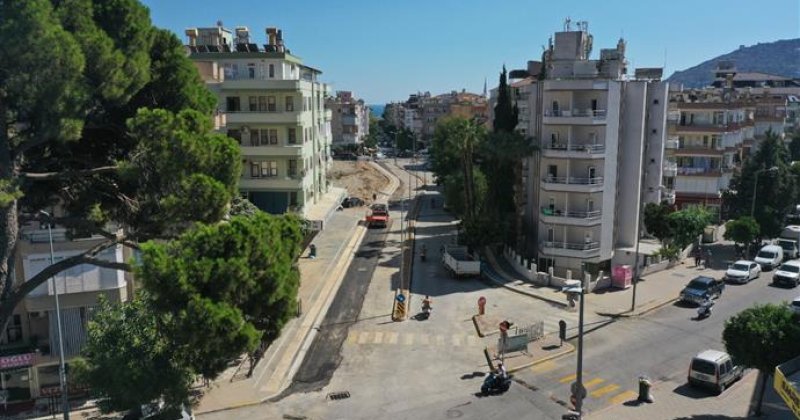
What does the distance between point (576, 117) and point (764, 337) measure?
22.9 m

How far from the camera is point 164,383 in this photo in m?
19.1

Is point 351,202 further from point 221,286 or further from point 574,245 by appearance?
point 221,286

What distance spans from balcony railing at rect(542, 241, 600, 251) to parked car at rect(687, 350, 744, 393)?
16.7 meters

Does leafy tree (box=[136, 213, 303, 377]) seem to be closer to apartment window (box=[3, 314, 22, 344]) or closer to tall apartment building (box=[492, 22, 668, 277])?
apartment window (box=[3, 314, 22, 344])

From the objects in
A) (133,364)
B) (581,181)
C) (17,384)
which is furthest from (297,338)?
(581,181)

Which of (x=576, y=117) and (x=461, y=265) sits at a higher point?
(x=576, y=117)

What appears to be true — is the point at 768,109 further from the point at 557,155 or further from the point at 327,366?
the point at 327,366

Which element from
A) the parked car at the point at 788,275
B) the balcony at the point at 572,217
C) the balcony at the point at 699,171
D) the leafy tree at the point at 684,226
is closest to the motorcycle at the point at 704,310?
the balcony at the point at 572,217

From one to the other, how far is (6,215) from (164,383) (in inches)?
258

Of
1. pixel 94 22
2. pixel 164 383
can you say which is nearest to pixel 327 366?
pixel 164 383

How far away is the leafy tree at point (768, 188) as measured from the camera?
173 ft

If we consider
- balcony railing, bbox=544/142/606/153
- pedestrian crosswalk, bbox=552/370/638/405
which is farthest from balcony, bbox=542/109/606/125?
pedestrian crosswalk, bbox=552/370/638/405

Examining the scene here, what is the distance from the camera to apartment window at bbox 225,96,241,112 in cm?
4909

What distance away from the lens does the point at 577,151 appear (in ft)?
138
